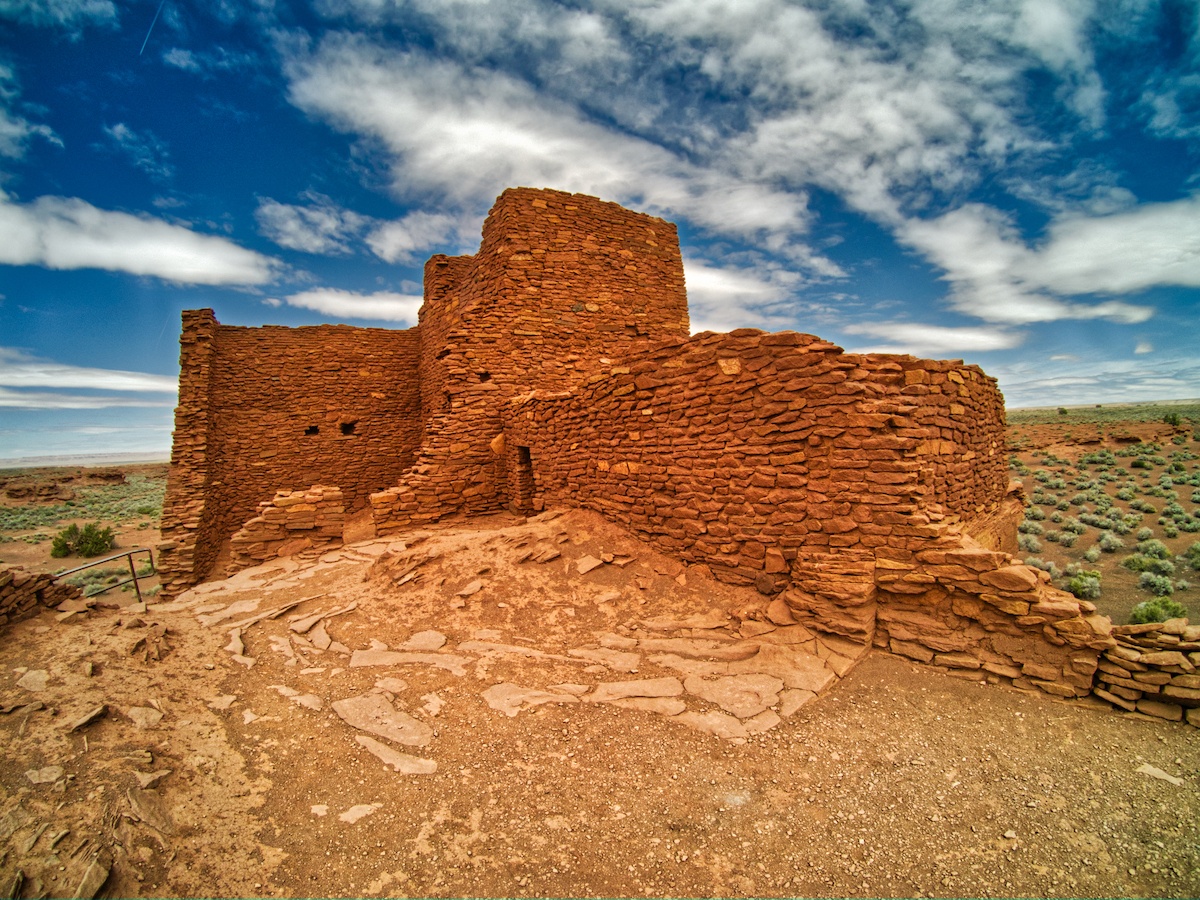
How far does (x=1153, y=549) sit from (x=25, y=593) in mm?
18881

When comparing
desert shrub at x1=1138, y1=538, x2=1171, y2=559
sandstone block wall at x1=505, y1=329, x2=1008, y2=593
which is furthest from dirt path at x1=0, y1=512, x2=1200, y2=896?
desert shrub at x1=1138, y1=538, x2=1171, y2=559

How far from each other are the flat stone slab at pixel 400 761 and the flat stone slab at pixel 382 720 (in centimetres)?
11

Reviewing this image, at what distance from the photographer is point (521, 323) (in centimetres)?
1170

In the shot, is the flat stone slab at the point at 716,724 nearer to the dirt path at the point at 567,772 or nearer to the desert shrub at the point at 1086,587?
the dirt path at the point at 567,772

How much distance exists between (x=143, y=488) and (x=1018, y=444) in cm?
7424

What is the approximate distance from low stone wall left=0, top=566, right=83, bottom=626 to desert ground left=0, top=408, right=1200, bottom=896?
0.17 m

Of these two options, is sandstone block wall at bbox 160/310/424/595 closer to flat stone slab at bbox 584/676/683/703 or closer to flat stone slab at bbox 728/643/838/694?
flat stone slab at bbox 584/676/683/703

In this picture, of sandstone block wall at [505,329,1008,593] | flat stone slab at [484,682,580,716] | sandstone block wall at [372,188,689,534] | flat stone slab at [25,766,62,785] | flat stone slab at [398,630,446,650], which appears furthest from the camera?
sandstone block wall at [372,188,689,534]

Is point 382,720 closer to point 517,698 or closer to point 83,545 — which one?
point 517,698

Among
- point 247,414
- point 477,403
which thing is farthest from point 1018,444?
point 247,414

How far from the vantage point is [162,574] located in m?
12.0

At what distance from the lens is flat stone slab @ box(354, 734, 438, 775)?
358 centimetres

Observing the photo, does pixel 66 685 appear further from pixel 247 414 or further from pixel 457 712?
pixel 247 414

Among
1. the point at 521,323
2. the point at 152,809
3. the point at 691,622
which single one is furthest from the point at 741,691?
the point at 521,323
